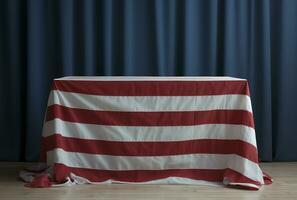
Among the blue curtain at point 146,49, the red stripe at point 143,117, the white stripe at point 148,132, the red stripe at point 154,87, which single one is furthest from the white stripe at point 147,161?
the blue curtain at point 146,49

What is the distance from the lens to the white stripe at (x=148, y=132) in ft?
10.0

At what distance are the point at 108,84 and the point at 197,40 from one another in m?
1.17

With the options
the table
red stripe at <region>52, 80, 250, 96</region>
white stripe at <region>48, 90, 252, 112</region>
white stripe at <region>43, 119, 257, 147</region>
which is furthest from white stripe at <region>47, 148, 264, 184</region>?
red stripe at <region>52, 80, 250, 96</region>

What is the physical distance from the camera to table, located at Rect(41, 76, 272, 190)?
10.00ft

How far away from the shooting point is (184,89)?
10.0 ft

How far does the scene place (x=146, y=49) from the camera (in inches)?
153

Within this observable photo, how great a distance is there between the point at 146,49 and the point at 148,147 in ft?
3.76

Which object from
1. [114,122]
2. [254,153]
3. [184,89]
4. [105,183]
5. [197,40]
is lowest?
[105,183]

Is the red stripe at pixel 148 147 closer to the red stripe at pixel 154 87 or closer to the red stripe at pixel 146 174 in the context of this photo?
the red stripe at pixel 146 174

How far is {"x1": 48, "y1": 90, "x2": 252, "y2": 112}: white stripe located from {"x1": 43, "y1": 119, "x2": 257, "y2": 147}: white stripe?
0.13 meters

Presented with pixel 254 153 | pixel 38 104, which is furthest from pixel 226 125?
pixel 38 104

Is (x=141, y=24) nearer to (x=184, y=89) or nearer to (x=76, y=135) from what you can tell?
(x=184, y=89)

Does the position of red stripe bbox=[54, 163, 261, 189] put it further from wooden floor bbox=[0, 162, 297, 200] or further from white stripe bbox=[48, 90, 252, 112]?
white stripe bbox=[48, 90, 252, 112]

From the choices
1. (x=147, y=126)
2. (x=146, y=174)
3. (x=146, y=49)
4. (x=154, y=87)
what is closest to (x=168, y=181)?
(x=146, y=174)
